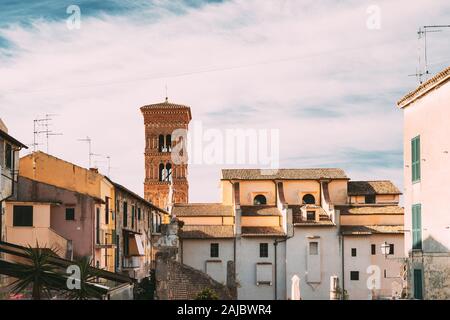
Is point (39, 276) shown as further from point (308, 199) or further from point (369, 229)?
point (308, 199)

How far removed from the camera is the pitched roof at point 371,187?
185 feet

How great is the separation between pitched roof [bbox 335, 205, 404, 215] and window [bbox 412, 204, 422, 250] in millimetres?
26393

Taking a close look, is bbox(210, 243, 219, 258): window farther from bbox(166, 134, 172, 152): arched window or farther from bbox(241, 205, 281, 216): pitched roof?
bbox(166, 134, 172, 152): arched window

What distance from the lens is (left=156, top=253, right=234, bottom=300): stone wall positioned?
3403cm

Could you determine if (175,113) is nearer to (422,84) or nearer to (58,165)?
(58,165)

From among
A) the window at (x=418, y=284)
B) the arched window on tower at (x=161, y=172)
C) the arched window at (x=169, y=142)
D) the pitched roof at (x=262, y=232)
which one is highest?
the arched window at (x=169, y=142)

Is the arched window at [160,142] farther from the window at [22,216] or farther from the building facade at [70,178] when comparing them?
the window at [22,216]

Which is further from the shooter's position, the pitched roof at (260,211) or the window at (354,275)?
the pitched roof at (260,211)

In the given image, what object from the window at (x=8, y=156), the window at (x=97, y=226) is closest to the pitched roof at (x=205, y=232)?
the window at (x=97, y=226)

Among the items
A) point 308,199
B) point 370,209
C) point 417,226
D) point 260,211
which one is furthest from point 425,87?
point 308,199

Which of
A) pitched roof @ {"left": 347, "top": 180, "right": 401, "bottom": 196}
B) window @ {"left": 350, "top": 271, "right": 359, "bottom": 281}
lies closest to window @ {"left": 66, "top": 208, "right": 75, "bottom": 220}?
window @ {"left": 350, "top": 271, "right": 359, "bottom": 281}

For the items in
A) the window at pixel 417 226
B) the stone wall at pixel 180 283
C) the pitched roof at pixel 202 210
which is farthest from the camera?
the pitched roof at pixel 202 210

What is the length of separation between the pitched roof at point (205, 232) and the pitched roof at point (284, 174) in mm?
6338
